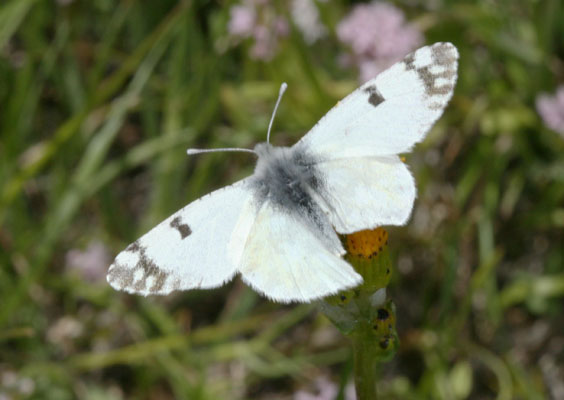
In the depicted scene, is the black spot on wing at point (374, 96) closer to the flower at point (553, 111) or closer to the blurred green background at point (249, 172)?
the blurred green background at point (249, 172)

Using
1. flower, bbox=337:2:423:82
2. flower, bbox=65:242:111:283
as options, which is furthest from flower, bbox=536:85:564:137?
flower, bbox=65:242:111:283

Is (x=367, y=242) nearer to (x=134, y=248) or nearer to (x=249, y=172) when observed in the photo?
(x=134, y=248)

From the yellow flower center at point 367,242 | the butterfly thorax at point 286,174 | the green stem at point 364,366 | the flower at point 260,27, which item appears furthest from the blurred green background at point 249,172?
the yellow flower center at point 367,242

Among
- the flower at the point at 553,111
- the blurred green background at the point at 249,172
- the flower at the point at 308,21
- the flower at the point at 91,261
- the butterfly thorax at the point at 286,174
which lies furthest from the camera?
the flower at the point at 308,21

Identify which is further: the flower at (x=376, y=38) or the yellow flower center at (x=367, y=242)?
the flower at (x=376, y=38)

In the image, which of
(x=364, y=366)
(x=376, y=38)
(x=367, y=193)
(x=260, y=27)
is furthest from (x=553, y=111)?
(x=364, y=366)

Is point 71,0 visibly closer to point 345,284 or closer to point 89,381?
point 89,381

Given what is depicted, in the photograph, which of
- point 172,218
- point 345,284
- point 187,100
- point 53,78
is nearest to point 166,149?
point 187,100
